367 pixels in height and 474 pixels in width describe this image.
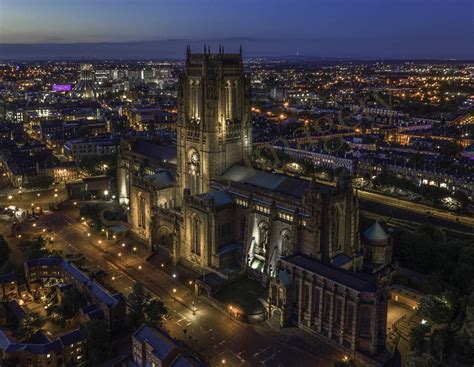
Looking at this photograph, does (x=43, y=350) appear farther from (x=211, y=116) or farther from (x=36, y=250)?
(x=211, y=116)

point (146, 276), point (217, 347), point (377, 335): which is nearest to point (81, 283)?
point (146, 276)

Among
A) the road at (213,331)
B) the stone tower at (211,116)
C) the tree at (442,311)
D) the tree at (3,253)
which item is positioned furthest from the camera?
the tree at (3,253)

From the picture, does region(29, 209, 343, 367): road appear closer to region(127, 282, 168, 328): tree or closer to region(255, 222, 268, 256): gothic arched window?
region(127, 282, 168, 328): tree

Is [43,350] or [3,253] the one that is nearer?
[43,350]

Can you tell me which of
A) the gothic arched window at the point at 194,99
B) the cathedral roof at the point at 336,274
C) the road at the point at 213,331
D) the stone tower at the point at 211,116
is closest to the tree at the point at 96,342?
the road at the point at 213,331

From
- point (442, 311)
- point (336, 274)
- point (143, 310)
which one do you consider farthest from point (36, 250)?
point (442, 311)

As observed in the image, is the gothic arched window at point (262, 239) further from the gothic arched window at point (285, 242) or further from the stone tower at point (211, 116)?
the stone tower at point (211, 116)
